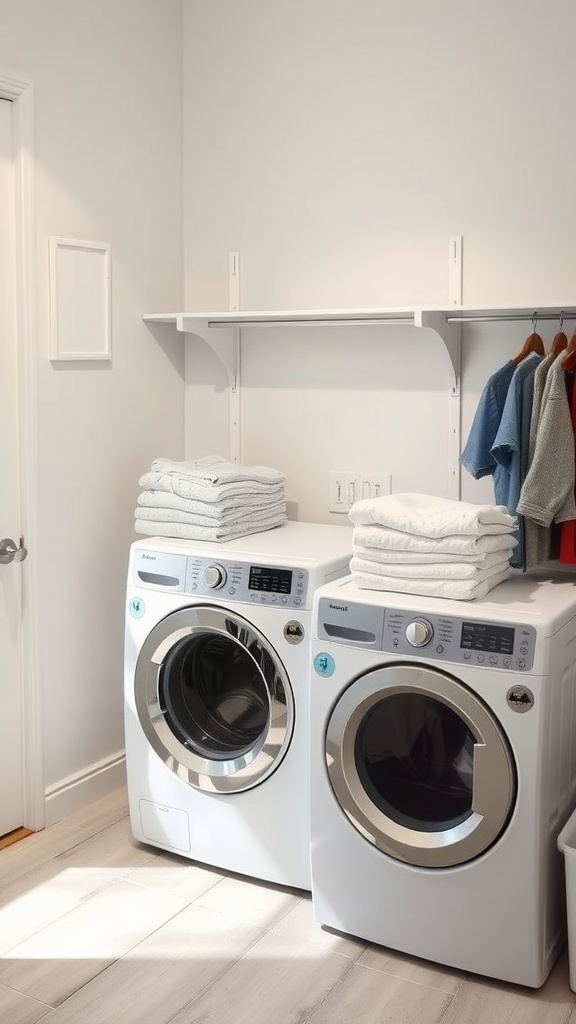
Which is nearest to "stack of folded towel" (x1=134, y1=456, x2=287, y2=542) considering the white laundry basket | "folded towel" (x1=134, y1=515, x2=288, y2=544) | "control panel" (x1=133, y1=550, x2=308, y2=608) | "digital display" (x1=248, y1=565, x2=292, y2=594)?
"folded towel" (x1=134, y1=515, x2=288, y2=544)

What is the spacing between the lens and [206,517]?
107 inches

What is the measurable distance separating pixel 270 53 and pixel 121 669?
193 centimetres

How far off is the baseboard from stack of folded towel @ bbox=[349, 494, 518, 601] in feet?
3.95

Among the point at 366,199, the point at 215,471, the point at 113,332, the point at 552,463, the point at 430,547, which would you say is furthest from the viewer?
the point at 113,332

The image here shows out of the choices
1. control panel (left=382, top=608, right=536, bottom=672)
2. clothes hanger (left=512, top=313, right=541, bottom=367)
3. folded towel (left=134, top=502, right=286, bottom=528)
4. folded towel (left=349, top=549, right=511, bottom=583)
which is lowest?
control panel (left=382, top=608, right=536, bottom=672)

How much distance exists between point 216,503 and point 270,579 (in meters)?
0.32

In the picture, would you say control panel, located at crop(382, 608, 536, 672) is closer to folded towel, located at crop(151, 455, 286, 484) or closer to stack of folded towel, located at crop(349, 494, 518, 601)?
stack of folded towel, located at crop(349, 494, 518, 601)

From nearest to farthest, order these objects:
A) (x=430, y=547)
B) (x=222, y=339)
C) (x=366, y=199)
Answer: (x=430, y=547) → (x=366, y=199) → (x=222, y=339)

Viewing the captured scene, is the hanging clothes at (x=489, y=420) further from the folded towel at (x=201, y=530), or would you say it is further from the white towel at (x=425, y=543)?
the folded towel at (x=201, y=530)

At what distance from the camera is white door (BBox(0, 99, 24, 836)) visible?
2656 millimetres

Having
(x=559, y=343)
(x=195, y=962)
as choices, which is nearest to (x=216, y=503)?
(x=559, y=343)

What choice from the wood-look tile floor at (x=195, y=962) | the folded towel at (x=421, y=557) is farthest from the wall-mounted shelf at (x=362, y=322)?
the wood-look tile floor at (x=195, y=962)

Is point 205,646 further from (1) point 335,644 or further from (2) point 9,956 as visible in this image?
(2) point 9,956

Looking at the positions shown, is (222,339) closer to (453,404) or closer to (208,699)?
(453,404)
